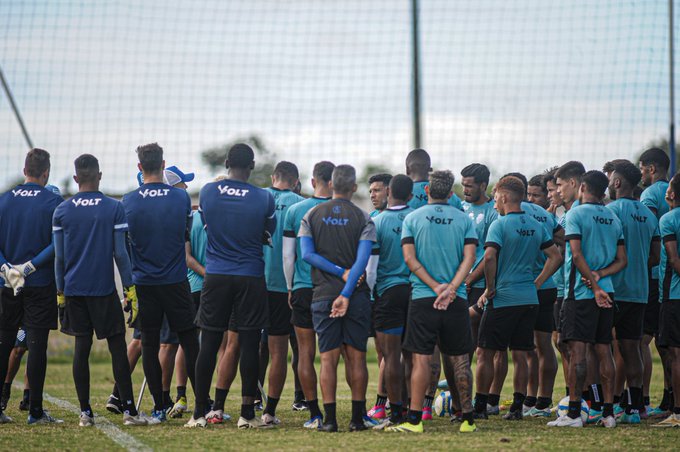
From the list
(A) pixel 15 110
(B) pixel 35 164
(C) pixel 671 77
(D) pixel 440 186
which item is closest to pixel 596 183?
(D) pixel 440 186

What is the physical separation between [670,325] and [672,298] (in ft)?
0.89

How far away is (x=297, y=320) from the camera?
29.9ft

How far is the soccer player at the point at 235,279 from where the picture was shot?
8953 millimetres

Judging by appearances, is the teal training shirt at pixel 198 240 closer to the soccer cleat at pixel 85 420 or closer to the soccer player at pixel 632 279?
the soccer cleat at pixel 85 420

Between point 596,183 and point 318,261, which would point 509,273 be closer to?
point 596,183

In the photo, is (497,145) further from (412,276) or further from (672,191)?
(412,276)

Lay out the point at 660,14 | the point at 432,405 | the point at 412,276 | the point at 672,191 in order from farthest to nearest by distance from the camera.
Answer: the point at 660,14
the point at 432,405
the point at 672,191
the point at 412,276

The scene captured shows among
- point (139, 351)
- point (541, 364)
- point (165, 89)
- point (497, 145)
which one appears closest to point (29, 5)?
point (165, 89)

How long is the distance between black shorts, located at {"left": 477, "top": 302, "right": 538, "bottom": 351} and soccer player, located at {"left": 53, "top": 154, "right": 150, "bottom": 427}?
11.6 feet

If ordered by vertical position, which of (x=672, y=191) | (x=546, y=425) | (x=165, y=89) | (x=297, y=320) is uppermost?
(x=165, y=89)

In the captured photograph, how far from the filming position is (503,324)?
965 centimetres

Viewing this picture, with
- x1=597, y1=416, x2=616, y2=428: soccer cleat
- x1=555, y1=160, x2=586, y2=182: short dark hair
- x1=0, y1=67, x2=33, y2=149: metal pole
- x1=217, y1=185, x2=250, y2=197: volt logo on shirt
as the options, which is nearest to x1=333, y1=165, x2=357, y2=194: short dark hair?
x1=217, y1=185, x2=250, y2=197: volt logo on shirt

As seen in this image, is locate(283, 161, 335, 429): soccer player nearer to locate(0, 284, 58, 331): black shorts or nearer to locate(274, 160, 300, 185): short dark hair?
locate(274, 160, 300, 185): short dark hair

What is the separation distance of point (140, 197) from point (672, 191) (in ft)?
17.6
